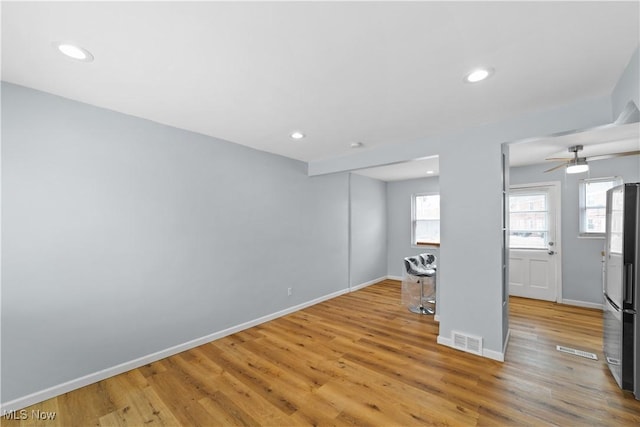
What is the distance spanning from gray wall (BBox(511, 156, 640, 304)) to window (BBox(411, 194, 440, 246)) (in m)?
2.04

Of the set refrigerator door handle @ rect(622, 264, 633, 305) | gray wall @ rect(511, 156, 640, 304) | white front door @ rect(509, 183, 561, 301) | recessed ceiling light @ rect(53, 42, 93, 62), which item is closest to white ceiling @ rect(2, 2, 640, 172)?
recessed ceiling light @ rect(53, 42, 93, 62)

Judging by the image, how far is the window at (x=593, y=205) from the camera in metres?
4.31

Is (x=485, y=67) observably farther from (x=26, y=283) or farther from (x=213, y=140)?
(x=26, y=283)

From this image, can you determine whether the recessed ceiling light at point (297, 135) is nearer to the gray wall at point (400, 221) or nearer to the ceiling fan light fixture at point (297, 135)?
the ceiling fan light fixture at point (297, 135)

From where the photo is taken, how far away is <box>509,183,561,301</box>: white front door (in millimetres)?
4730

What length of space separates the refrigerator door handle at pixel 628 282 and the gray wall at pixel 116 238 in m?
3.71

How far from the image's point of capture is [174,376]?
2.55 m

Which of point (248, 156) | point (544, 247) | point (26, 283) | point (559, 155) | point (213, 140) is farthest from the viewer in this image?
point (544, 247)

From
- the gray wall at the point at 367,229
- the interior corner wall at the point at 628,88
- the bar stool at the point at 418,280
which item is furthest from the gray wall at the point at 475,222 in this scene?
the gray wall at the point at 367,229

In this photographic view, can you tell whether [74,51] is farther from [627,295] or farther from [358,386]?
[627,295]

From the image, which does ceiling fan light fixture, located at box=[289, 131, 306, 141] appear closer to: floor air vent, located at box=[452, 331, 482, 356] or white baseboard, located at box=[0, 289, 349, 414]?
white baseboard, located at box=[0, 289, 349, 414]

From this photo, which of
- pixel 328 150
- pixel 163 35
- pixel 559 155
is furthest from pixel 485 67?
pixel 559 155

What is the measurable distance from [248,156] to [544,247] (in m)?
5.40

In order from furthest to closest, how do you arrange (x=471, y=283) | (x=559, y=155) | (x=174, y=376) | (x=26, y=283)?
(x=559, y=155) < (x=471, y=283) < (x=174, y=376) < (x=26, y=283)
